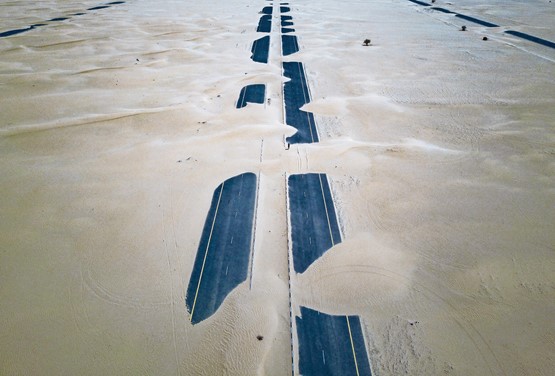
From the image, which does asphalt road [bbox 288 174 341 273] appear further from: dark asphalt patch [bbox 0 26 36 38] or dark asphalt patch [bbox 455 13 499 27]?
dark asphalt patch [bbox 455 13 499 27]

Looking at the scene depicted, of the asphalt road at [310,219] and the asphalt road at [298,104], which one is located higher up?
the asphalt road at [298,104]

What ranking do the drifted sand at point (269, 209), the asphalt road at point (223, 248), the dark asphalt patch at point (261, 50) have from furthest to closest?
the dark asphalt patch at point (261, 50), the asphalt road at point (223, 248), the drifted sand at point (269, 209)

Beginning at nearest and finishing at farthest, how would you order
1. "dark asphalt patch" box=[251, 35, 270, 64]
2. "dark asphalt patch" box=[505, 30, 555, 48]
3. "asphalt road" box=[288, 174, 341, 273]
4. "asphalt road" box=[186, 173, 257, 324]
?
"asphalt road" box=[186, 173, 257, 324] → "asphalt road" box=[288, 174, 341, 273] → "dark asphalt patch" box=[251, 35, 270, 64] → "dark asphalt patch" box=[505, 30, 555, 48]

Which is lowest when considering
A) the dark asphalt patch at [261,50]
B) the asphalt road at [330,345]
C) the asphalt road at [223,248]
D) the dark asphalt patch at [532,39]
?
the asphalt road at [330,345]

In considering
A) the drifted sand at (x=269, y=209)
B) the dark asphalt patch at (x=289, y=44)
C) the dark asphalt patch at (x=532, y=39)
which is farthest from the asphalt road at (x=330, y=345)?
the dark asphalt patch at (x=532, y=39)

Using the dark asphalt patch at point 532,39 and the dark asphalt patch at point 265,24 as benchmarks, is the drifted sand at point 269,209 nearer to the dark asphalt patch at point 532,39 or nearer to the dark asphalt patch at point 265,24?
the dark asphalt patch at point 532,39

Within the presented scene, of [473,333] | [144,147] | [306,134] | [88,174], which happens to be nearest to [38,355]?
[88,174]

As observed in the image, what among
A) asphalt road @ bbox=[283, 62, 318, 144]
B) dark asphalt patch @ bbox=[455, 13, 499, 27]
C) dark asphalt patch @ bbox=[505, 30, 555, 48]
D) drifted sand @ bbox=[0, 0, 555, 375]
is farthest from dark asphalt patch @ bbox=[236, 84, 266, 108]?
dark asphalt patch @ bbox=[455, 13, 499, 27]

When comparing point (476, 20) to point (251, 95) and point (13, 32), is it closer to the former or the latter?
point (251, 95)
